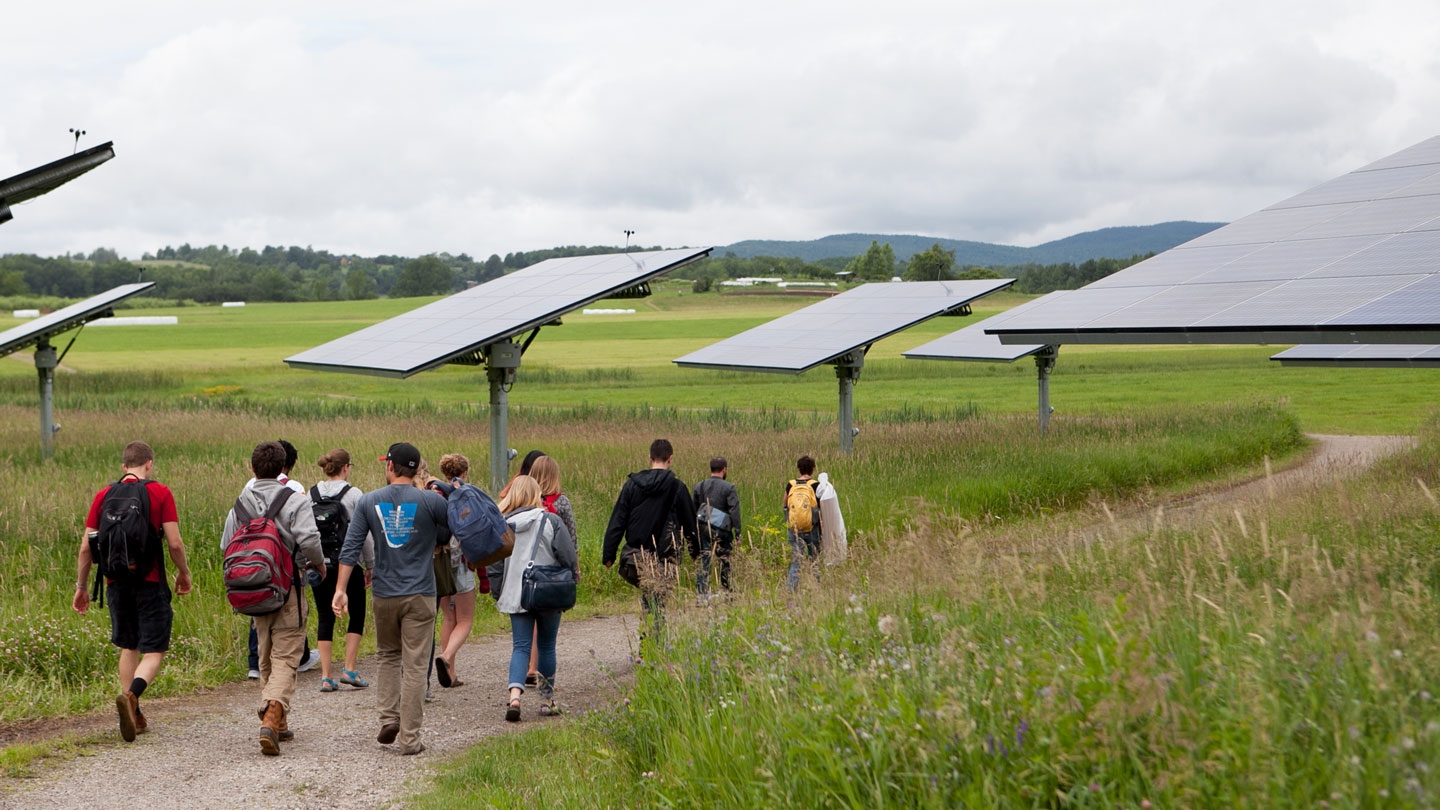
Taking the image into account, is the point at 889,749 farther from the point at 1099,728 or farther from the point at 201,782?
the point at 201,782

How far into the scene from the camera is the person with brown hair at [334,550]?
955 centimetres

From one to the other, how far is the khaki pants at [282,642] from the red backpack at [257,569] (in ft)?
0.41

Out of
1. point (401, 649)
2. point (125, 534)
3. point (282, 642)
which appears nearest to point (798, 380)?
point (282, 642)

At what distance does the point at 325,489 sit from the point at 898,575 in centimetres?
476

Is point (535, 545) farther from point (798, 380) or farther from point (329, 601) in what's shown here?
point (798, 380)

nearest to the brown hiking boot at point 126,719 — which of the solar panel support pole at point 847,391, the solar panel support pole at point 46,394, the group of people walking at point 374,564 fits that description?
the group of people walking at point 374,564

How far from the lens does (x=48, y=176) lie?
1111 cm

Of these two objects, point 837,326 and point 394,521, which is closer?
point 394,521

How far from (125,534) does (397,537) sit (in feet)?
6.00

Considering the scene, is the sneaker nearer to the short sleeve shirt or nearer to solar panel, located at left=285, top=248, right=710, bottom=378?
the short sleeve shirt

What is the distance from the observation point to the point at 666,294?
480ft

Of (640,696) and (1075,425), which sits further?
(1075,425)

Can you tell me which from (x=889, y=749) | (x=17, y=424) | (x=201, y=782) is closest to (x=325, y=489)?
(x=201, y=782)

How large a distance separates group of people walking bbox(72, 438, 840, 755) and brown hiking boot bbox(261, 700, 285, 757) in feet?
0.05
